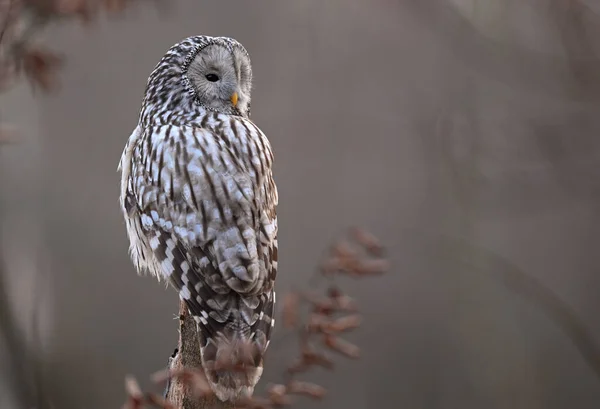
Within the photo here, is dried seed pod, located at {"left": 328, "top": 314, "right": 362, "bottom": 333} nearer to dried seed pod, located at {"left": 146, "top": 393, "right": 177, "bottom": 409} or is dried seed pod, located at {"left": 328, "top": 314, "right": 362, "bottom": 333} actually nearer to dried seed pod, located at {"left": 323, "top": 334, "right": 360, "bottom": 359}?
dried seed pod, located at {"left": 323, "top": 334, "right": 360, "bottom": 359}

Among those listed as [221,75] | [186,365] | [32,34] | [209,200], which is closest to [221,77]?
[221,75]

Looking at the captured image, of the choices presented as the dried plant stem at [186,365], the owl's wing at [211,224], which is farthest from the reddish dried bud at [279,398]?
the owl's wing at [211,224]

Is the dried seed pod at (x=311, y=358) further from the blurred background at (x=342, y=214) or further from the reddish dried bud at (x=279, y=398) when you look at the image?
the blurred background at (x=342, y=214)

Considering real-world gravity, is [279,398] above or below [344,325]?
below

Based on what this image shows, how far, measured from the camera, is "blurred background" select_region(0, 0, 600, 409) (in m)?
5.96

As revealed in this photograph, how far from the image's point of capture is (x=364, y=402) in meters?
6.52

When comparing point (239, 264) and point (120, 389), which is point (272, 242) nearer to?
point (239, 264)

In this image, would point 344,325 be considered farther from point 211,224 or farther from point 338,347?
point 211,224

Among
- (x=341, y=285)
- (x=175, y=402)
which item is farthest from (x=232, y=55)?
(x=341, y=285)

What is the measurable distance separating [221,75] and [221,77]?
12mm

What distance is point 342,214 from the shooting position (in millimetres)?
7098

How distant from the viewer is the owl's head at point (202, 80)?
3439 millimetres

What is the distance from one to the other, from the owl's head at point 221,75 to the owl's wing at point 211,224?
0.22 metres

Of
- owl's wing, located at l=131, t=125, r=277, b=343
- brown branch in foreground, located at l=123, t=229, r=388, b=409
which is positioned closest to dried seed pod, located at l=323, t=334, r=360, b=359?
brown branch in foreground, located at l=123, t=229, r=388, b=409
